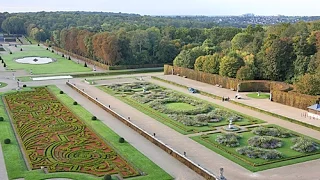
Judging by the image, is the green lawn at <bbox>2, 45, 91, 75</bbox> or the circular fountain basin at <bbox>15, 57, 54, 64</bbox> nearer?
the green lawn at <bbox>2, 45, 91, 75</bbox>

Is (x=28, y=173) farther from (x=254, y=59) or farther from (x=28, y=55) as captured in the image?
(x=28, y=55)

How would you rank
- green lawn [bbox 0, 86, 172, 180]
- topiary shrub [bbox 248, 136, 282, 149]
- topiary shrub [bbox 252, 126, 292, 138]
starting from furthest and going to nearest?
topiary shrub [bbox 252, 126, 292, 138] → topiary shrub [bbox 248, 136, 282, 149] → green lawn [bbox 0, 86, 172, 180]

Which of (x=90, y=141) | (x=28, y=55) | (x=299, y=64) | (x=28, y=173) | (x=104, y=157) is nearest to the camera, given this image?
(x=28, y=173)

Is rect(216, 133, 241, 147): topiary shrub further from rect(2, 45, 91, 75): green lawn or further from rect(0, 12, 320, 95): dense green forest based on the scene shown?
rect(2, 45, 91, 75): green lawn

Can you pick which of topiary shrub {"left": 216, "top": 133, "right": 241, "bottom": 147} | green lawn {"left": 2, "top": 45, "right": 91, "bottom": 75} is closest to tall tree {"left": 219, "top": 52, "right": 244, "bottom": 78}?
topiary shrub {"left": 216, "top": 133, "right": 241, "bottom": 147}

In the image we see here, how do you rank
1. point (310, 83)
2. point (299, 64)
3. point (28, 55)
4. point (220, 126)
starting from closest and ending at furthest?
1. point (220, 126)
2. point (310, 83)
3. point (299, 64)
4. point (28, 55)

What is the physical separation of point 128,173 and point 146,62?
193ft

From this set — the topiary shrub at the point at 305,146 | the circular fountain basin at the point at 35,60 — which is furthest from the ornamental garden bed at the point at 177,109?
the circular fountain basin at the point at 35,60

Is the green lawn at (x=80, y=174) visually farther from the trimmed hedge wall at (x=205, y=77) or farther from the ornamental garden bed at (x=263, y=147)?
the trimmed hedge wall at (x=205, y=77)

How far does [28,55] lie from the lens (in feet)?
318

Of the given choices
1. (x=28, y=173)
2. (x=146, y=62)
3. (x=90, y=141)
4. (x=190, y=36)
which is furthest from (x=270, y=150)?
(x=190, y=36)

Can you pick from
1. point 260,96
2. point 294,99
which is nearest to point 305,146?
point 294,99

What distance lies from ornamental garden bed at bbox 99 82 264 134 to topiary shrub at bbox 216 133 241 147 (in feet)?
9.33

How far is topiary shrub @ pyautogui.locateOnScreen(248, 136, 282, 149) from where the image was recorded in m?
30.2
